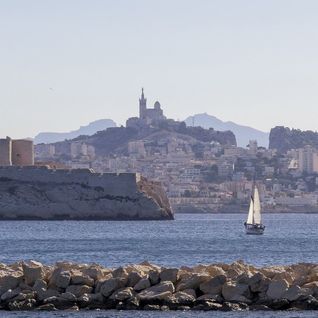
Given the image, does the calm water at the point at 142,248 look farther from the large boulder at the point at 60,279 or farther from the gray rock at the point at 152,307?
the gray rock at the point at 152,307

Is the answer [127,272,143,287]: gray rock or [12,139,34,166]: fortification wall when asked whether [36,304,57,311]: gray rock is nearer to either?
[127,272,143,287]: gray rock

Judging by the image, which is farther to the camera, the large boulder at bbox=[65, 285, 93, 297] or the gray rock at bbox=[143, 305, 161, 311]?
the large boulder at bbox=[65, 285, 93, 297]

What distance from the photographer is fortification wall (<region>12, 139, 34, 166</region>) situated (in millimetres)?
90494

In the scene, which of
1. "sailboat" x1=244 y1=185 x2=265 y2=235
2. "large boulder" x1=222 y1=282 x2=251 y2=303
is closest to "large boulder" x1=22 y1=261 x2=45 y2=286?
"large boulder" x1=222 y1=282 x2=251 y2=303

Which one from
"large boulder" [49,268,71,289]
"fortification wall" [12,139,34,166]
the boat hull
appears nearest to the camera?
"large boulder" [49,268,71,289]

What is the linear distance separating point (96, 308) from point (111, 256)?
17067mm

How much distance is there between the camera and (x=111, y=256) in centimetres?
4181

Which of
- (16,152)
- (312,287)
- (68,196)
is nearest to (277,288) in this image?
(312,287)

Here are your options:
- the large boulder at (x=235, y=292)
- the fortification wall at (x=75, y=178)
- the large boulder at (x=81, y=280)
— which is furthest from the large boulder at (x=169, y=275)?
the fortification wall at (x=75, y=178)

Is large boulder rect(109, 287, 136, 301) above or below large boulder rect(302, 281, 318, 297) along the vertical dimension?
below

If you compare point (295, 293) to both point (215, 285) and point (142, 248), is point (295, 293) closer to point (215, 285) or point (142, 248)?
point (215, 285)

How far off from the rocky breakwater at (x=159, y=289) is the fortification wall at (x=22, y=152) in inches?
2551

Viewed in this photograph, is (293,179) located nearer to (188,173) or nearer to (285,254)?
(188,173)

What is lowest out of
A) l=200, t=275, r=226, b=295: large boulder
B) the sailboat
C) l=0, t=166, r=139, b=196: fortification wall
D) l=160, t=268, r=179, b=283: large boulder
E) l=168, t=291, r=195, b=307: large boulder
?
l=168, t=291, r=195, b=307: large boulder
